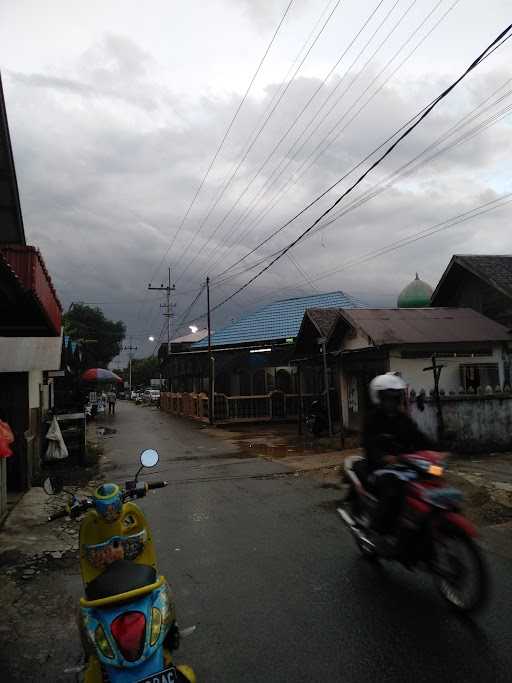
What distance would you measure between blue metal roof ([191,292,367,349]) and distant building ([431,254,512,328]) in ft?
27.8

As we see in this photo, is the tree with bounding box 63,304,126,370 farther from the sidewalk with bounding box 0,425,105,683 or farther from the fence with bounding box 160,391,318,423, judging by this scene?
the sidewalk with bounding box 0,425,105,683

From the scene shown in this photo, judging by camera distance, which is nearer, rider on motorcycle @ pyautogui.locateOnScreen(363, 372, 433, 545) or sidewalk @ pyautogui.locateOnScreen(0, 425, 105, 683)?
sidewalk @ pyautogui.locateOnScreen(0, 425, 105, 683)

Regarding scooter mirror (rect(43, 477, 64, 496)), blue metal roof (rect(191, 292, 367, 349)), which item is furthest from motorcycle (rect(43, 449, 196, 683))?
blue metal roof (rect(191, 292, 367, 349))

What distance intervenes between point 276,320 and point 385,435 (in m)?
23.2

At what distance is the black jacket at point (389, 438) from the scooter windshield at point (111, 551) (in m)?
2.29

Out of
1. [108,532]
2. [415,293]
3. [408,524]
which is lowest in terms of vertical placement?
[408,524]

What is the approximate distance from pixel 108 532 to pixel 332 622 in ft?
6.07

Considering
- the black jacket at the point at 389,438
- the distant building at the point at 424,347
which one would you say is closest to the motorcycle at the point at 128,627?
the black jacket at the point at 389,438

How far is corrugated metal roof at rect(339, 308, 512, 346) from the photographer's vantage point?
13.4 meters

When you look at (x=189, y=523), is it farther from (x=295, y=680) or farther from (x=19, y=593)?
(x=295, y=680)

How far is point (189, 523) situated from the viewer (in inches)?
272

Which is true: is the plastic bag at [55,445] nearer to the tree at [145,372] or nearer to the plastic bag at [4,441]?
the plastic bag at [4,441]

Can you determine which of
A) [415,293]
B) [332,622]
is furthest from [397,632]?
[415,293]

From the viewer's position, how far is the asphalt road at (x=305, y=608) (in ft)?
10.3
